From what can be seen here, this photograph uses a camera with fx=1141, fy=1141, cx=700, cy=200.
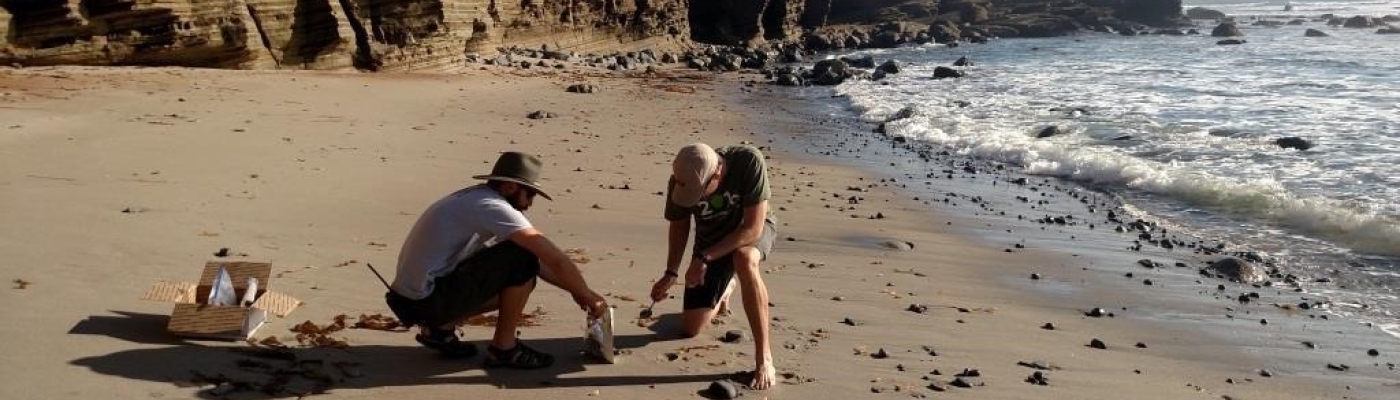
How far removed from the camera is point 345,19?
21.4 m

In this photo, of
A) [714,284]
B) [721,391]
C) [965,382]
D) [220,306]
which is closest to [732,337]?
[714,284]

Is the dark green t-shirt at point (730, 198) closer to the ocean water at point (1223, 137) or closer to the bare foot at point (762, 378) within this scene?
the bare foot at point (762, 378)

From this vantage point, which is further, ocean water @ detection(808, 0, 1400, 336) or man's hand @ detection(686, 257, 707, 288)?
ocean water @ detection(808, 0, 1400, 336)

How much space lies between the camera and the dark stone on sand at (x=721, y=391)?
184 inches

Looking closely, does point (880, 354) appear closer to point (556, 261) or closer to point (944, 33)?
point (556, 261)

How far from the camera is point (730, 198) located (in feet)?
17.1

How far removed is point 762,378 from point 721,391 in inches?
8.8

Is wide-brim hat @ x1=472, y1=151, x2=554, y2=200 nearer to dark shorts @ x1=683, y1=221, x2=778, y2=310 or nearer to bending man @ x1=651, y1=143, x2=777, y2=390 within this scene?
bending man @ x1=651, y1=143, x2=777, y2=390

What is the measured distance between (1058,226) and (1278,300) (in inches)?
109

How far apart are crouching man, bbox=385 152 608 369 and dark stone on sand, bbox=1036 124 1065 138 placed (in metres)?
13.1

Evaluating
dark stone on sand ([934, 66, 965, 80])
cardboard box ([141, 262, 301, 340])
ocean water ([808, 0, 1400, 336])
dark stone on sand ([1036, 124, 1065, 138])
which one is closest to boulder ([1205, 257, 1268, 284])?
ocean water ([808, 0, 1400, 336])

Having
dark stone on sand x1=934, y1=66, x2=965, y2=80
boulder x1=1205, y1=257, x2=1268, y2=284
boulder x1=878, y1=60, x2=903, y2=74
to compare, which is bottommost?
boulder x1=878, y1=60, x2=903, y2=74

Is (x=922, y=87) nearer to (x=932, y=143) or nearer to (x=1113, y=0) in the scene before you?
(x=932, y=143)

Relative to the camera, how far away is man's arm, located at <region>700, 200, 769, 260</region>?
5.03 m
